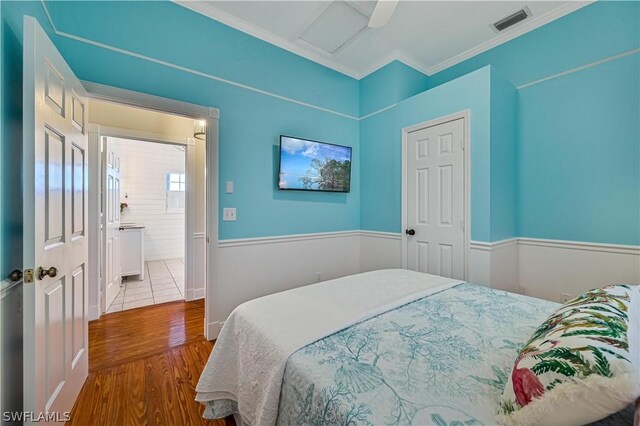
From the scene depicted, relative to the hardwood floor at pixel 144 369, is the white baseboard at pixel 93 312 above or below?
above

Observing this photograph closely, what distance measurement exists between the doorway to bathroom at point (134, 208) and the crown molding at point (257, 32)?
1003 mm

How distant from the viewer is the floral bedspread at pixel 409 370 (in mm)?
710

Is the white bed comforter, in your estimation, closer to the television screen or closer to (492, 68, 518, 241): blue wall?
(492, 68, 518, 241): blue wall

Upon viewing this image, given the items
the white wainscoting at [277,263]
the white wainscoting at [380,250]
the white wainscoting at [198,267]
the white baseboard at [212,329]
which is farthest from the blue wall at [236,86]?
the white wainscoting at [198,267]

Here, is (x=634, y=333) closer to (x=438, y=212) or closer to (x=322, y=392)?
(x=322, y=392)

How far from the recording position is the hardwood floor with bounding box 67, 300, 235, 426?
1.56 metres

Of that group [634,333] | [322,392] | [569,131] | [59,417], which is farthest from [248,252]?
[569,131]

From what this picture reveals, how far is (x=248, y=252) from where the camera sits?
2650 millimetres

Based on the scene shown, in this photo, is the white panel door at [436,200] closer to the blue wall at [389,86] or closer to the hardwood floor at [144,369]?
the blue wall at [389,86]

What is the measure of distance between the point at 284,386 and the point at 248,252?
183 centimetres

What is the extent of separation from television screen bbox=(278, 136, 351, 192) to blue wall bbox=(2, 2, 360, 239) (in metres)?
0.12

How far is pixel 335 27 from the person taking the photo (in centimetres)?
260

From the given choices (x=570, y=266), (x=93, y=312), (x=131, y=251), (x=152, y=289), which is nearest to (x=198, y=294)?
(x=152, y=289)

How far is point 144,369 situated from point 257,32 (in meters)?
3.14
